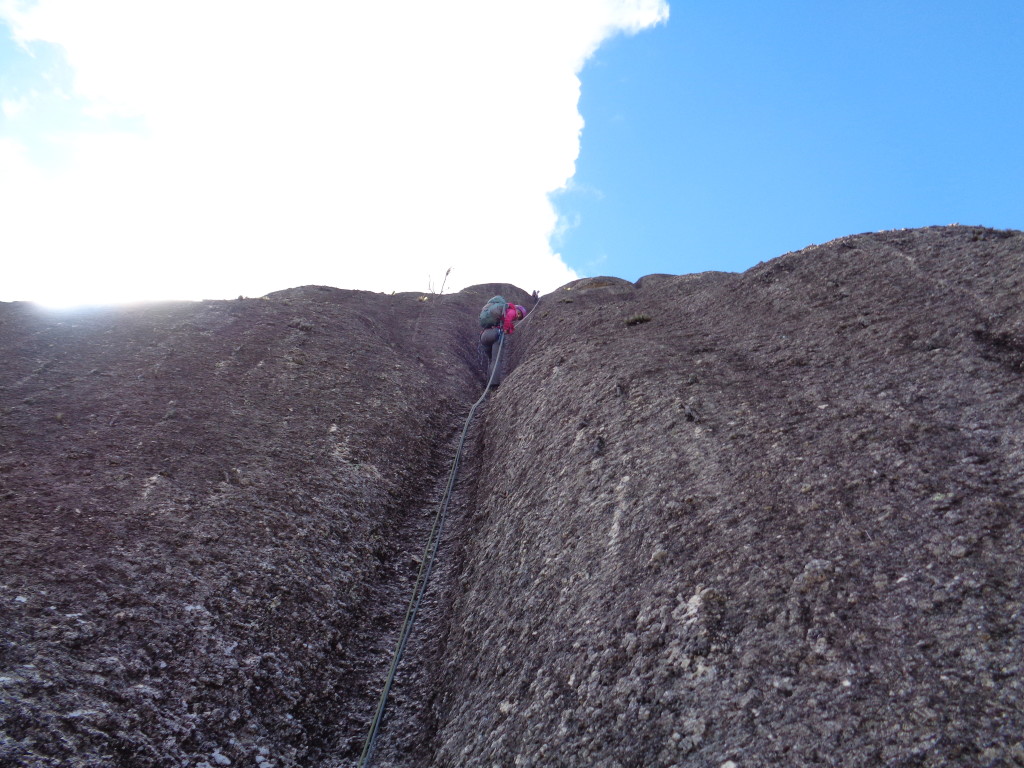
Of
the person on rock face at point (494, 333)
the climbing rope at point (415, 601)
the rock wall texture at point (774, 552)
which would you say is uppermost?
the person on rock face at point (494, 333)

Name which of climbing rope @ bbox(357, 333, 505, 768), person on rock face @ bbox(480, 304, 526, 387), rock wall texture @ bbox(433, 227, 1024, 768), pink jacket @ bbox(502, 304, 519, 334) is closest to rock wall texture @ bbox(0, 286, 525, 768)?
climbing rope @ bbox(357, 333, 505, 768)

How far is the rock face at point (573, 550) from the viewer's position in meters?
6.28

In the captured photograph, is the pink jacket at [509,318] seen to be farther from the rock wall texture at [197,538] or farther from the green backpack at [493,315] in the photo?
the rock wall texture at [197,538]

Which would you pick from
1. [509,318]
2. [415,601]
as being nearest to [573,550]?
[415,601]

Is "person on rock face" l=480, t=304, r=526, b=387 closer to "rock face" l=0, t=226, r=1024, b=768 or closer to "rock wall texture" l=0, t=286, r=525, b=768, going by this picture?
"rock wall texture" l=0, t=286, r=525, b=768

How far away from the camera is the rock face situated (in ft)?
20.6

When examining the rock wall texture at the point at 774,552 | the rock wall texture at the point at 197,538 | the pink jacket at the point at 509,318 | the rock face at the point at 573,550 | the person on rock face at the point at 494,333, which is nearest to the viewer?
the rock wall texture at the point at 774,552

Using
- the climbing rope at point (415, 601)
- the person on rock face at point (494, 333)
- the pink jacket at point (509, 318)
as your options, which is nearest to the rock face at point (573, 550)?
the climbing rope at point (415, 601)

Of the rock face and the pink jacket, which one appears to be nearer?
the rock face

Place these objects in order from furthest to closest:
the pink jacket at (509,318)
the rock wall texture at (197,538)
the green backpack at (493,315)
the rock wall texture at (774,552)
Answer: the pink jacket at (509,318) → the green backpack at (493,315) → the rock wall texture at (197,538) → the rock wall texture at (774,552)

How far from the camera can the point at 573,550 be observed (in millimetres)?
9883

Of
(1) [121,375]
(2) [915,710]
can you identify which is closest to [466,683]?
(2) [915,710]

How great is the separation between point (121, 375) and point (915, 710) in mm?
16597

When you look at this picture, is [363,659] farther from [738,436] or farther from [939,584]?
[939,584]
